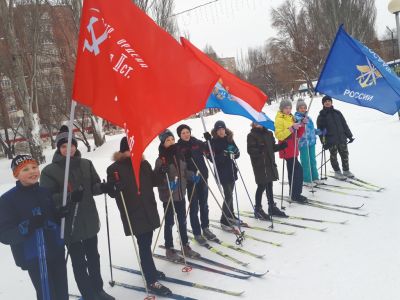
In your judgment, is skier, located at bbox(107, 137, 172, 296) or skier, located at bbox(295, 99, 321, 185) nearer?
skier, located at bbox(107, 137, 172, 296)

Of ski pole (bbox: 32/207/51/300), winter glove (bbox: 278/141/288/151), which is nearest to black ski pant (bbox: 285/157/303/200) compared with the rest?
winter glove (bbox: 278/141/288/151)

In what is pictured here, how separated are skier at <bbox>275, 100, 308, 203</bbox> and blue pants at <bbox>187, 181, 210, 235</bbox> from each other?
1951mm

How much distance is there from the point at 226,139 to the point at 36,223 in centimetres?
349

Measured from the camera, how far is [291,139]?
6.83m

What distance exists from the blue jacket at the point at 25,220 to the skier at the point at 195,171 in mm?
2183

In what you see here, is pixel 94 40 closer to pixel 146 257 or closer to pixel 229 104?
pixel 229 104

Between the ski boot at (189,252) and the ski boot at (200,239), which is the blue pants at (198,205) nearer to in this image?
the ski boot at (200,239)

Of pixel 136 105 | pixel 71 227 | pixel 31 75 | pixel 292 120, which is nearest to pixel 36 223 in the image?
pixel 71 227

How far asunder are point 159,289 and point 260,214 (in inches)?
108

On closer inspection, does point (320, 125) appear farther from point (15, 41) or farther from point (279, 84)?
point (279, 84)

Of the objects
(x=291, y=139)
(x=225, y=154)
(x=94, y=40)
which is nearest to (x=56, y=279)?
(x=94, y=40)

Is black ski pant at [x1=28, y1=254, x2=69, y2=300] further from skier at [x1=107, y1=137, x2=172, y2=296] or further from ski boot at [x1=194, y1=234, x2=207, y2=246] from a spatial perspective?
ski boot at [x1=194, y1=234, x2=207, y2=246]

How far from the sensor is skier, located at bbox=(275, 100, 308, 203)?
21.6 feet

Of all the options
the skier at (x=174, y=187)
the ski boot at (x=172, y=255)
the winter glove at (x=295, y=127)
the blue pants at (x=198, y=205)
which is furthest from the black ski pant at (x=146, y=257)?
the winter glove at (x=295, y=127)
